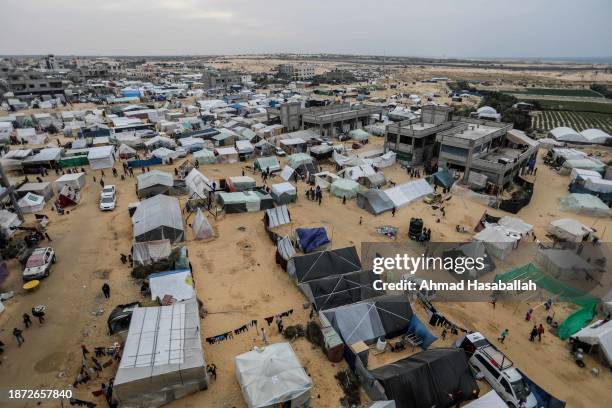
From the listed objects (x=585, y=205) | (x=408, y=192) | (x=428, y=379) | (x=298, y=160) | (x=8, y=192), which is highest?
(x=8, y=192)

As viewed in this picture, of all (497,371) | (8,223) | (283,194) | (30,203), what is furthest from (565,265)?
(30,203)

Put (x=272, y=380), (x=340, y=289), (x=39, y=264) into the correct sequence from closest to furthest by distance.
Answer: (x=272, y=380) < (x=340, y=289) < (x=39, y=264)

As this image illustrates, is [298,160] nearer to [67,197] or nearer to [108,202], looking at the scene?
[108,202]

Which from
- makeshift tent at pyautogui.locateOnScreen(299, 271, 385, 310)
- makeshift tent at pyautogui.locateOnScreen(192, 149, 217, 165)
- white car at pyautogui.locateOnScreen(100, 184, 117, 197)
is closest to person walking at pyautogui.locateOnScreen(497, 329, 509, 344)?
makeshift tent at pyautogui.locateOnScreen(299, 271, 385, 310)

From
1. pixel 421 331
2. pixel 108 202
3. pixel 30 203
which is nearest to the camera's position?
pixel 421 331

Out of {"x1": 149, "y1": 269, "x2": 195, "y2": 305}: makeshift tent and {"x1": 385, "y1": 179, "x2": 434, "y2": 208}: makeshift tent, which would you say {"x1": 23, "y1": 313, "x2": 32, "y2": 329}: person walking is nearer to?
{"x1": 149, "y1": 269, "x2": 195, "y2": 305}: makeshift tent

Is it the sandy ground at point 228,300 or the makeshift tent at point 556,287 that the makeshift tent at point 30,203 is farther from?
the makeshift tent at point 556,287

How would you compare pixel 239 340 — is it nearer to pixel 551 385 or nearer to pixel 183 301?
pixel 183 301
